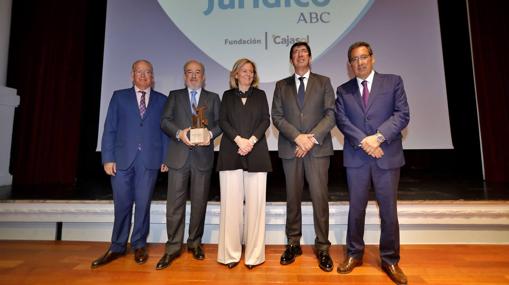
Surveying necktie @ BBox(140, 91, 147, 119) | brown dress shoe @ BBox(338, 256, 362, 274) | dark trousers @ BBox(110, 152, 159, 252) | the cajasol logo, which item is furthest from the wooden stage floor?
the cajasol logo

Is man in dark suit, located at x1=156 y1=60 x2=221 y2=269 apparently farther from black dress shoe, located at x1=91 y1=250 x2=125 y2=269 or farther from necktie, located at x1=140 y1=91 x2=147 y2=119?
black dress shoe, located at x1=91 y1=250 x2=125 y2=269

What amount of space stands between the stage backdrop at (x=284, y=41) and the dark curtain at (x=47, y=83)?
2.31ft

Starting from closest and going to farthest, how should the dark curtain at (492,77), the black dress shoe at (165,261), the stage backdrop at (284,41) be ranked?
the black dress shoe at (165,261), the stage backdrop at (284,41), the dark curtain at (492,77)

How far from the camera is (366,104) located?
6.53 feet

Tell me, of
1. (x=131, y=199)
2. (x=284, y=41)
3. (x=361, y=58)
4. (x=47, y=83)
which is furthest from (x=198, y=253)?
(x=47, y=83)

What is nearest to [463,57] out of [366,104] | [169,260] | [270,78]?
[270,78]

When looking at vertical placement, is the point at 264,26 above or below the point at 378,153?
above

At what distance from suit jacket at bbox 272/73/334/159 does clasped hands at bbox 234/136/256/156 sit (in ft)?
0.90

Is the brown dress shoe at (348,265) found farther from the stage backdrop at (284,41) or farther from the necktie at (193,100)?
the stage backdrop at (284,41)

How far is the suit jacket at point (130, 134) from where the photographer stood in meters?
2.21

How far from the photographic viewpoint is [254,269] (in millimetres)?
2016

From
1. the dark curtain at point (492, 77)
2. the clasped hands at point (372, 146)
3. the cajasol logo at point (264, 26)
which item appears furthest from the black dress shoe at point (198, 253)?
the dark curtain at point (492, 77)

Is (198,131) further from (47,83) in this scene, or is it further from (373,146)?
(47,83)

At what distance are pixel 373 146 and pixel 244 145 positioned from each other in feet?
2.83
